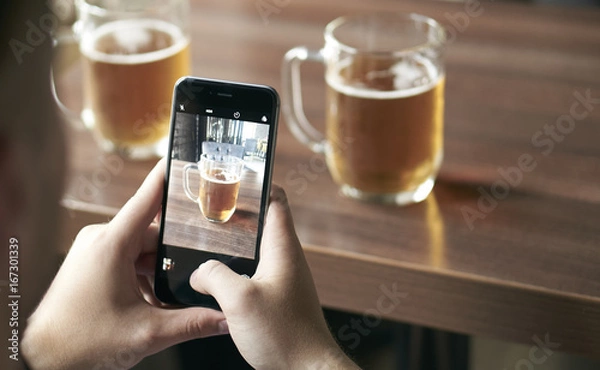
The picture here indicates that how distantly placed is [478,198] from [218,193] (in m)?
0.29

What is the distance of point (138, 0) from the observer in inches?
33.6

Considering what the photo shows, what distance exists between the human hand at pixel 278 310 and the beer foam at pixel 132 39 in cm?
27

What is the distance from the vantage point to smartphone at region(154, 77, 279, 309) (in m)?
0.55

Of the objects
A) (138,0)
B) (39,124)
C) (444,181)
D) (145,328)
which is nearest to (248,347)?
(145,328)

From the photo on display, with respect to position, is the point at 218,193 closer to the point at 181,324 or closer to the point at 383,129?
the point at 181,324

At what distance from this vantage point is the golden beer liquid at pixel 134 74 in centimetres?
74

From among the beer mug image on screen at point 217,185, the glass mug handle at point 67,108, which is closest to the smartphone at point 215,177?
the beer mug image on screen at point 217,185

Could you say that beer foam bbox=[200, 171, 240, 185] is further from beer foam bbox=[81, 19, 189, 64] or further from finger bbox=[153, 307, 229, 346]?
beer foam bbox=[81, 19, 189, 64]

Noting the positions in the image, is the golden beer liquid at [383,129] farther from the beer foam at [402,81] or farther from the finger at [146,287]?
the finger at [146,287]

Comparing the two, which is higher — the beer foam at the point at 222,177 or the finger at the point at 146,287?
the beer foam at the point at 222,177

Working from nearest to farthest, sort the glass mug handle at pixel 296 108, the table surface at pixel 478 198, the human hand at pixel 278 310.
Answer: the human hand at pixel 278 310, the table surface at pixel 478 198, the glass mug handle at pixel 296 108

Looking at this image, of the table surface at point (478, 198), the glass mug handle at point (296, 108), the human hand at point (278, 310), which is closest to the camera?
the human hand at point (278, 310)

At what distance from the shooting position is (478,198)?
0.75 meters

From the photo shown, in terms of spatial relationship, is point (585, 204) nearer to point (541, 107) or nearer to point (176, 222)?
point (541, 107)
